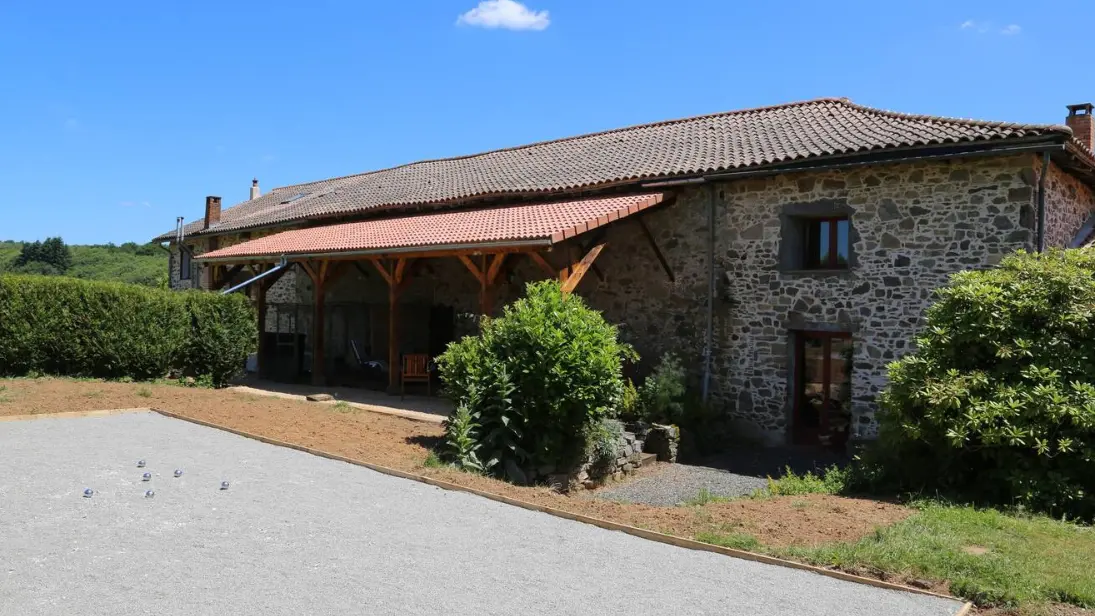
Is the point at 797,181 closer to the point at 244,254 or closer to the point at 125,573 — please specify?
the point at 125,573

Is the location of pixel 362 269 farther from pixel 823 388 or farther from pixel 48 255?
pixel 48 255

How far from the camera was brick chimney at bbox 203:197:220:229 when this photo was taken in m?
23.9

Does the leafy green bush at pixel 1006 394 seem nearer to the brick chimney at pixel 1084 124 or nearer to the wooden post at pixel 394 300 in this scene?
the brick chimney at pixel 1084 124

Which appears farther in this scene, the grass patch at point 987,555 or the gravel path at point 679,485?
the gravel path at point 679,485

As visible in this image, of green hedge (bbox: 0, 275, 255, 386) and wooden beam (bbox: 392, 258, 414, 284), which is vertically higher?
wooden beam (bbox: 392, 258, 414, 284)

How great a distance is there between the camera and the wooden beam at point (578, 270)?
35.5 feet

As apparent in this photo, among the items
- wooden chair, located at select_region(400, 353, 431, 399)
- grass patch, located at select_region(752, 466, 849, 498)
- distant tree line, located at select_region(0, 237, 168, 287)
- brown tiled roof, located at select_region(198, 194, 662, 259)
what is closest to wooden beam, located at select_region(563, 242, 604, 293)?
brown tiled roof, located at select_region(198, 194, 662, 259)

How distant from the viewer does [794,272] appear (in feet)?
36.7

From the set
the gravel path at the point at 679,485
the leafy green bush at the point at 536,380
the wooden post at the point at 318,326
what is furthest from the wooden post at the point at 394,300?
the gravel path at the point at 679,485

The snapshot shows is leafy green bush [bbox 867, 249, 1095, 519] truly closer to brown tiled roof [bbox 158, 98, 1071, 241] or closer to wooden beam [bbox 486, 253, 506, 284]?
brown tiled roof [bbox 158, 98, 1071, 241]

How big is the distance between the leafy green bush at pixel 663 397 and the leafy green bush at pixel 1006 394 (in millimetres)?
3831

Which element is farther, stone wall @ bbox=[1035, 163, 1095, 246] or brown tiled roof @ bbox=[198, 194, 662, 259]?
brown tiled roof @ bbox=[198, 194, 662, 259]

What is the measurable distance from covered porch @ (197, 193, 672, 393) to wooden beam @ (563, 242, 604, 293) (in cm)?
2

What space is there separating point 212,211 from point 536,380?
19.3 metres
